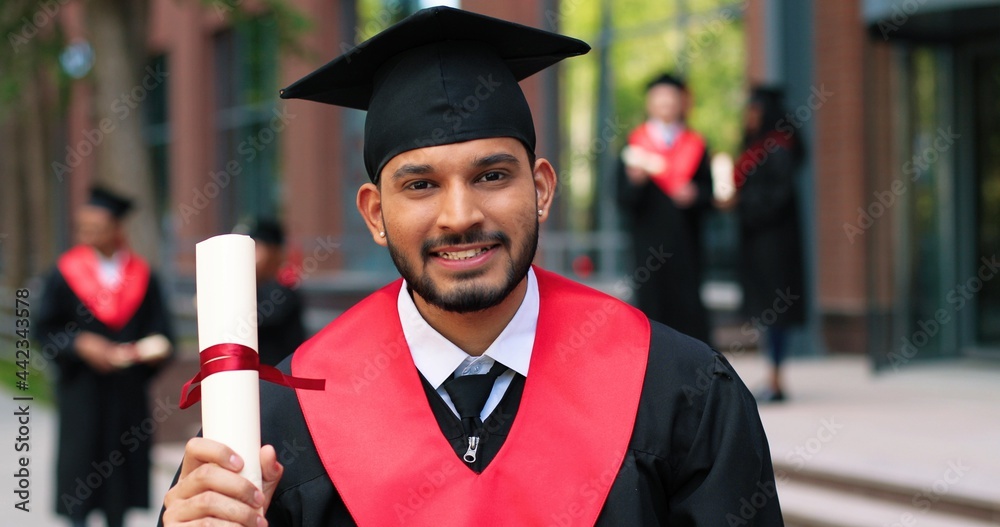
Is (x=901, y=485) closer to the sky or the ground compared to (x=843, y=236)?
closer to the ground

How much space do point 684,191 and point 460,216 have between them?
5429 mm

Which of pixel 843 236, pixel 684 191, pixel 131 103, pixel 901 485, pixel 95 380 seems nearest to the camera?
pixel 901 485

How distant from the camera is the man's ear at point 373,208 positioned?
210cm

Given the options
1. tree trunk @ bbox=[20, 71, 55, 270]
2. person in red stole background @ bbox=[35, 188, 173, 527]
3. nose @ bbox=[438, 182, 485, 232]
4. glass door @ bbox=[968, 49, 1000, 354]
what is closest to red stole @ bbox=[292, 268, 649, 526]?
nose @ bbox=[438, 182, 485, 232]

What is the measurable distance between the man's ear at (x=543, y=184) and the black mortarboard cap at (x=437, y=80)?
0.28ft

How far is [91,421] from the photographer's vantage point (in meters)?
6.10

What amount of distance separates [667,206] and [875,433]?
187cm

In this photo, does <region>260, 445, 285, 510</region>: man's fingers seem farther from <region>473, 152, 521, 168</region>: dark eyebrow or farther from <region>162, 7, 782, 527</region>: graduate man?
<region>473, 152, 521, 168</region>: dark eyebrow

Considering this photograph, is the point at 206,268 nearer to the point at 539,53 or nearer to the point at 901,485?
the point at 539,53

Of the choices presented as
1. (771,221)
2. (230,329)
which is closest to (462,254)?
(230,329)

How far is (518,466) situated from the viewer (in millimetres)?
1889

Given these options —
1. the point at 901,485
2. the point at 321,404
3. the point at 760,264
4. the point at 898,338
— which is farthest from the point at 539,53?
the point at 898,338

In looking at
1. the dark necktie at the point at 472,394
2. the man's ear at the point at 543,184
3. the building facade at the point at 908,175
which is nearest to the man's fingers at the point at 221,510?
the dark necktie at the point at 472,394

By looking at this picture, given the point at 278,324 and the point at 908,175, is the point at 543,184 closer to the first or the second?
the point at 278,324
